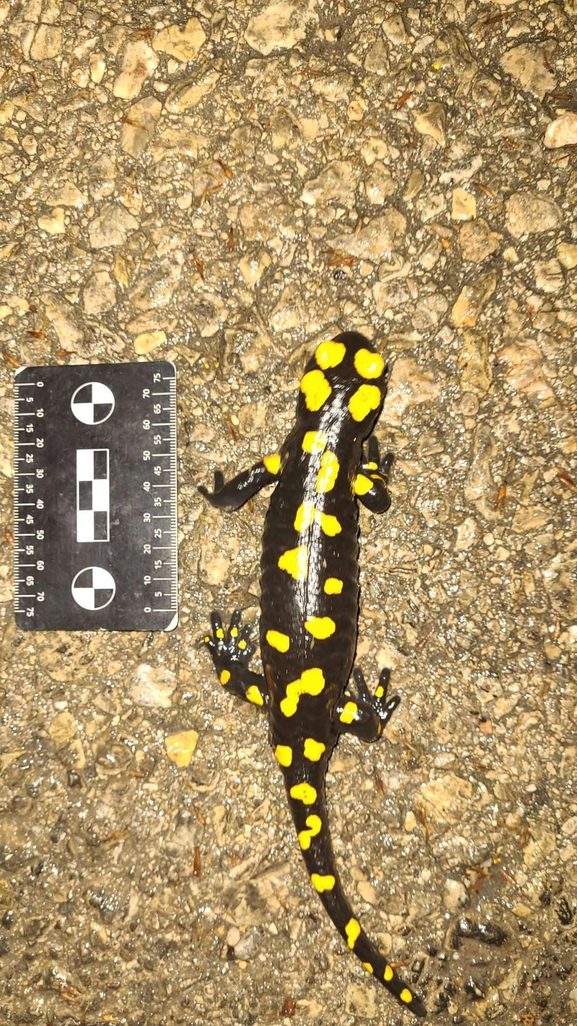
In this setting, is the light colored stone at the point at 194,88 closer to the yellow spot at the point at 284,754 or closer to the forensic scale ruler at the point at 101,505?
the forensic scale ruler at the point at 101,505

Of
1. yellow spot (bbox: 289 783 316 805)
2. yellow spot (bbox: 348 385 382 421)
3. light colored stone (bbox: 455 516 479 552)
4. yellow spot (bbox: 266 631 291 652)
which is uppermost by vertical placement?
yellow spot (bbox: 348 385 382 421)

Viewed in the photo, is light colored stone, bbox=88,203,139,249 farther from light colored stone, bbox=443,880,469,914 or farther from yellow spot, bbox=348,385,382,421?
light colored stone, bbox=443,880,469,914

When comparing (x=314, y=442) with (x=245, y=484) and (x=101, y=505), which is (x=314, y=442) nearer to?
(x=245, y=484)

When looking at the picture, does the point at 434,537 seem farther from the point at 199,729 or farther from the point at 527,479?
the point at 199,729

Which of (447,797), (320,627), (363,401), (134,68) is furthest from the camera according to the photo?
(134,68)

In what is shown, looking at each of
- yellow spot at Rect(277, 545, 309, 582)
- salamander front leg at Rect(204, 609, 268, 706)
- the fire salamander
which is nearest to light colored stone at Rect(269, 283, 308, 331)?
the fire salamander

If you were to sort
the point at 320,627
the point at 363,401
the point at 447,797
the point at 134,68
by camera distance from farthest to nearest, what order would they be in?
1. the point at 134,68
2. the point at 447,797
3. the point at 363,401
4. the point at 320,627

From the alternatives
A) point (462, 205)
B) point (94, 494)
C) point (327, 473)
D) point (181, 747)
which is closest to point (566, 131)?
point (462, 205)

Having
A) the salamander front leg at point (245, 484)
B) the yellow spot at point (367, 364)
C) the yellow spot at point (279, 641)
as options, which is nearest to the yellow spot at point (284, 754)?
the yellow spot at point (279, 641)
